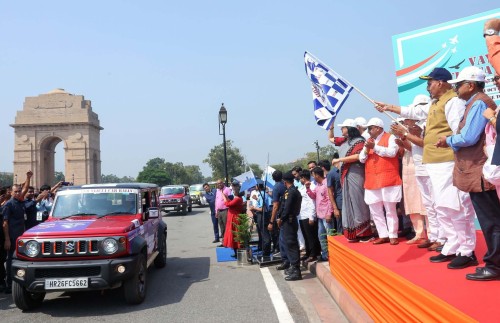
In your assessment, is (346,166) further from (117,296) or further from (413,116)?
(117,296)

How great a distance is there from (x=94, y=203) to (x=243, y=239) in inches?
135

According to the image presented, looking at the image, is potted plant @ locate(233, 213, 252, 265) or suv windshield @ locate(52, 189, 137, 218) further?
potted plant @ locate(233, 213, 252, 265)

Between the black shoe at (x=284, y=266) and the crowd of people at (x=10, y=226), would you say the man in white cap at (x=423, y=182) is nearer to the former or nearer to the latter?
the black shoe at (x=284, y=266)

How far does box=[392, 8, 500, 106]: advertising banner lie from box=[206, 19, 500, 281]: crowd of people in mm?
2054

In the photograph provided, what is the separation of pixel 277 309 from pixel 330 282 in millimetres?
1015

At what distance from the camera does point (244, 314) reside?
17.3 ft

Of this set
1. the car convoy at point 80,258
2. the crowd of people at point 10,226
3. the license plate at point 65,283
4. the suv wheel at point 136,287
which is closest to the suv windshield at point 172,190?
the crowd of people at point 10,226

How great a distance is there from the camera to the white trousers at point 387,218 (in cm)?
531

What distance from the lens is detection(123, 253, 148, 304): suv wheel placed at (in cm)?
575

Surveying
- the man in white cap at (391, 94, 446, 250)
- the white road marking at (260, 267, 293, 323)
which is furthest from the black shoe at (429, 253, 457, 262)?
the white road marking at (260, 267, 293, 323)

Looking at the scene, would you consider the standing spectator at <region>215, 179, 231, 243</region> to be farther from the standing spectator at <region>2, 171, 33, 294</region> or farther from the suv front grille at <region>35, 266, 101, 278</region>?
the suv front grille at <region>35, 266, 101, 278</region>

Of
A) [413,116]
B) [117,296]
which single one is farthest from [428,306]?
[117,296]

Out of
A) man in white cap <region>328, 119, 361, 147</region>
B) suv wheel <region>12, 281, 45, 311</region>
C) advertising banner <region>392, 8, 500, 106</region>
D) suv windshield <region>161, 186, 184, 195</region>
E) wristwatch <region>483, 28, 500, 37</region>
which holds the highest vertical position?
advertising banner <region>392, 8, 500, 106</region>

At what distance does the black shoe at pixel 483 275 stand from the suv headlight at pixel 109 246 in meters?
4.28
